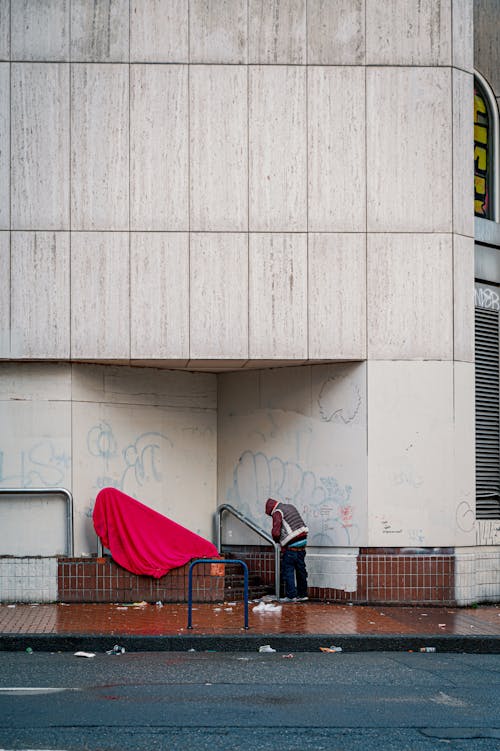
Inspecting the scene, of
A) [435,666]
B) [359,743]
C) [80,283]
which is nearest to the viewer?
[359,743]

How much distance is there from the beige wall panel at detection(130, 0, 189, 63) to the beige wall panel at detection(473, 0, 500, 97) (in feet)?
16.5

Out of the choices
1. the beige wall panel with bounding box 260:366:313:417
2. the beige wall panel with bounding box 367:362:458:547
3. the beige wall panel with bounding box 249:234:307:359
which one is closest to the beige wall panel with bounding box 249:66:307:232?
the beige wall panel with bounding box 249:234:307:359

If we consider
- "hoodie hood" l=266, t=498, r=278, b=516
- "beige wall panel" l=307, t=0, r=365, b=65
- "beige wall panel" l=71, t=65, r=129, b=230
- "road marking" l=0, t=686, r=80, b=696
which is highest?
"beige wall panel" l=307, t=0, r=365, b=65

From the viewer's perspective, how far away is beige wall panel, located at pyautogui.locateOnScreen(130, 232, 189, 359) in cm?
1647

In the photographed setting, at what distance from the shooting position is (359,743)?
777 cm

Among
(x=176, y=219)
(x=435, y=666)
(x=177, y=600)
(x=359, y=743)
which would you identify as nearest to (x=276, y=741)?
(x=359, y=743)

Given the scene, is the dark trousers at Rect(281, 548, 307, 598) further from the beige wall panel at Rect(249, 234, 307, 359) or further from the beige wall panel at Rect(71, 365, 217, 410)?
the beige wall panel at Rect(71, 365, 217, 410)

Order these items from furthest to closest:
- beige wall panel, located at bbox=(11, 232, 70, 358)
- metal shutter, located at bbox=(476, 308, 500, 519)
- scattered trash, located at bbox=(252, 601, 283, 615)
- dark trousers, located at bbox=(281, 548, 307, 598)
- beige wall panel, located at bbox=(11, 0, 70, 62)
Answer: metal shutter, located at bbox=(476, 308, 500, 519) < beige wall panel, located at bbox=(11, 0, 70, 62) < dark trousers, located at bbox=(281, 548, 307, 598) < beige wall panel, located at bbox=(11, 232, 70, 358) < scattered trash, located at bbox=(252, 601, 283, 615)

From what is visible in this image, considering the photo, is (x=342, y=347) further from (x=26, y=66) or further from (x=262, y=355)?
(x=26, y=66)

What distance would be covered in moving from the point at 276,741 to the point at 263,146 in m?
10.6

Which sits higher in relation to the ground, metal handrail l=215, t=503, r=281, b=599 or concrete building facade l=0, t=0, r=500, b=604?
concrete building facade l=0, t=0, r=500, b=604

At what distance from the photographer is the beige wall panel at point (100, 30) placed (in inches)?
654

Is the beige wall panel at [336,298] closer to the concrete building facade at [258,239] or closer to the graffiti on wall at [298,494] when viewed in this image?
the concrete building facade at [258,239]

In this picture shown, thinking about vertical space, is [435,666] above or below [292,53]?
below
